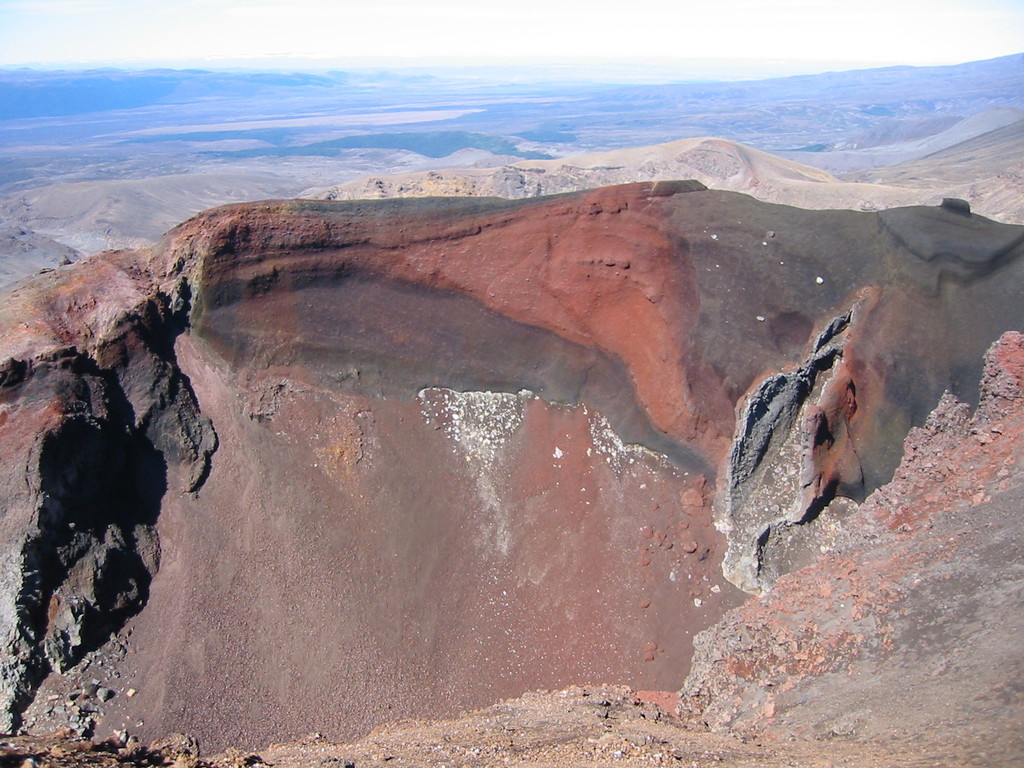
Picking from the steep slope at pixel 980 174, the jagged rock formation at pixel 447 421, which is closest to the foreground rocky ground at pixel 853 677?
the jagged rock formation at pixel 447 421

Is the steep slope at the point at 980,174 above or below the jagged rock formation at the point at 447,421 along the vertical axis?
above

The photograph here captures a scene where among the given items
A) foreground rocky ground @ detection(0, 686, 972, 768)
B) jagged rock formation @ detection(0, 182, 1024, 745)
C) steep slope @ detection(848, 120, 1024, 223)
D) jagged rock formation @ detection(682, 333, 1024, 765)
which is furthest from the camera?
steep slope @ detection(848, 120, 1024, 223)

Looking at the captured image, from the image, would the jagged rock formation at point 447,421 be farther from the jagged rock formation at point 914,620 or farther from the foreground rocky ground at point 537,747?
the jagged rock formation at point 914,620

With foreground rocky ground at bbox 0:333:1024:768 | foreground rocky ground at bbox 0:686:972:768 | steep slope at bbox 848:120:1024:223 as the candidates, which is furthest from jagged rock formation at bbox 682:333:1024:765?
steep slope at bbox 848:120:1024:223

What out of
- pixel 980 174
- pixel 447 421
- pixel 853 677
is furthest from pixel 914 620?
pixel 980 174

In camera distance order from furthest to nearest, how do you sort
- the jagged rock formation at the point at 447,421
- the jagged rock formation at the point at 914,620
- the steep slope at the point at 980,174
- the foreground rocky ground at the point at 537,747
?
the steep slope at the point at 980,174
the jagged rock formation at the point at 447,421
the jagged rock formation at the point at 914,620
the foreground rocky ground at the point at 537,747

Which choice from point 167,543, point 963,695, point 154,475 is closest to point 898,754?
point 963,695

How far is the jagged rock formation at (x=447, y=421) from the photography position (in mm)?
10352

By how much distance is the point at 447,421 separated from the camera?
12.7 meters

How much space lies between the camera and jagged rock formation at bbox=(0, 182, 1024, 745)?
10.4 metres

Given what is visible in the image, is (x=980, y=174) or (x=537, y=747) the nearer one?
(x=537, y=747)

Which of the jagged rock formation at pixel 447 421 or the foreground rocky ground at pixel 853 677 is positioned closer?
the foreground rocky ground at pixel 853 677

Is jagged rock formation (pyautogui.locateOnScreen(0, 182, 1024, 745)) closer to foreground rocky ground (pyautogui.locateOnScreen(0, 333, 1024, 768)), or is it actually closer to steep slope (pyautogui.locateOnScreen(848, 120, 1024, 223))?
foreground rocky ground (pyautogui.locateOnScreen(0, 333, 1024, 768))

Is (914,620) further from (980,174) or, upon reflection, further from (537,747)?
(980,174)
